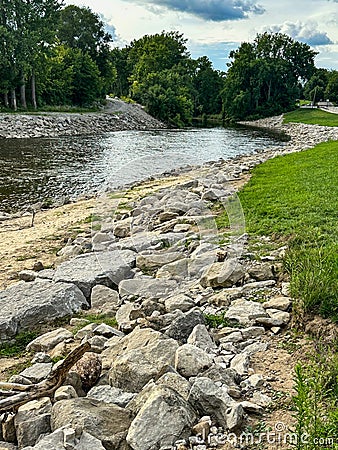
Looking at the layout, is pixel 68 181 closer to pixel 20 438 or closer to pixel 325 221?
pixel 325 221

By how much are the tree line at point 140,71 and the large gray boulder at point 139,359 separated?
136ft

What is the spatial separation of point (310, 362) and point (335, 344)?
26cm

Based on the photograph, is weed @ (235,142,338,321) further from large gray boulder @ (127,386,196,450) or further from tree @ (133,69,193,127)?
tree @ (133,69,193,127)

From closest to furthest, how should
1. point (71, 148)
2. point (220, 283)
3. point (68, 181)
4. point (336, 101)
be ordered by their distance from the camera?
point (220, 283) → point (68, 181) → point (71, 148) → point (336, 101)

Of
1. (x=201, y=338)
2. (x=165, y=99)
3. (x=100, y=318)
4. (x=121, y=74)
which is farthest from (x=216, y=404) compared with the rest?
(x=121, y=74)

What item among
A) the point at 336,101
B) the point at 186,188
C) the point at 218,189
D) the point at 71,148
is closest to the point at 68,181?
the point at 186,188

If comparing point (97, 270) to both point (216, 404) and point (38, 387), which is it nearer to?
point (38, 387)

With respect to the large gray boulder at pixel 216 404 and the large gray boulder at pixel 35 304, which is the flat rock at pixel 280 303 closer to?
the large gray boulder at pixel 216 404

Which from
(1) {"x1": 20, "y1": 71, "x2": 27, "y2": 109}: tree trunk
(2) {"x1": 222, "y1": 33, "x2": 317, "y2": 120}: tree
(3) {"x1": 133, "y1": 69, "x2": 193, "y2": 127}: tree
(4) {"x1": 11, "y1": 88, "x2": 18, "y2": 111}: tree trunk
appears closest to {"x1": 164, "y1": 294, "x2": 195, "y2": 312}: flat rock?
(4) {"x1": 11, "y1": 88, "x2": 18, "y2": 111}: tree trunk

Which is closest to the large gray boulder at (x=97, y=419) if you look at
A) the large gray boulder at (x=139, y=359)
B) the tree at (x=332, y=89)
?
the large gray boulder at (x=139, y=359)

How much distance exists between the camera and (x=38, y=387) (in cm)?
349

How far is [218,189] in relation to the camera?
1148 centimetres

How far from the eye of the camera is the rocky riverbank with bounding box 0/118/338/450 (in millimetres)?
2875

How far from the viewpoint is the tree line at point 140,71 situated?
43.0m
